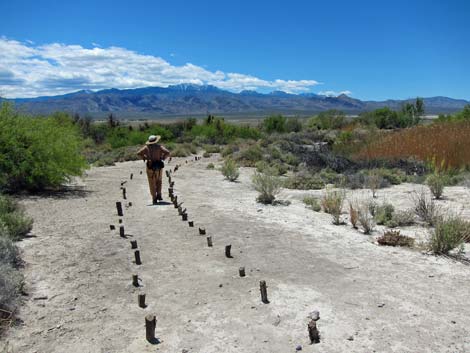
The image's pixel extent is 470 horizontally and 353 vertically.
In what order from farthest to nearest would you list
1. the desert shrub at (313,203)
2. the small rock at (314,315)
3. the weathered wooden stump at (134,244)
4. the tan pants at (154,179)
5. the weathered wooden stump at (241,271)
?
the tan pants at (154,179) < the desert shrub at (313,203) < the weathered wooden stump at (134,244) < the weathered wooden stump at (241,271) < the small rock at (314,315)

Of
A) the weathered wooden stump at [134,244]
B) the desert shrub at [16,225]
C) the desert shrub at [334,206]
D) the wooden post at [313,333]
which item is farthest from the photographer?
the desert shrub at [334,206]

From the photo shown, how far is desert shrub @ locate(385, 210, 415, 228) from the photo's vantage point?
9844 mm

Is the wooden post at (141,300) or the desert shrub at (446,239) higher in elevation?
the desert shrub at (446,239)

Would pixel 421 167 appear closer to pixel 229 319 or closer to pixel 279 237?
pixel 279 237

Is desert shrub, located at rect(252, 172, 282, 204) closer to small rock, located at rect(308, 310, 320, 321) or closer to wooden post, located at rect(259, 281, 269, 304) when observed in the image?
wooden post, located at rect(259, 281, 269, 304)

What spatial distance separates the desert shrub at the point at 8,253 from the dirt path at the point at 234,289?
203 mm

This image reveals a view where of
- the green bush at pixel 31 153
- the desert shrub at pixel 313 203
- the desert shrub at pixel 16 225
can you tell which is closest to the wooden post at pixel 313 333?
the desert shrub at pixel 16 225

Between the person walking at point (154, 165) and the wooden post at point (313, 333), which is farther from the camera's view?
the person walking at point (154, 165)

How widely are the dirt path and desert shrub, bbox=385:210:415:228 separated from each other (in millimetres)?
999

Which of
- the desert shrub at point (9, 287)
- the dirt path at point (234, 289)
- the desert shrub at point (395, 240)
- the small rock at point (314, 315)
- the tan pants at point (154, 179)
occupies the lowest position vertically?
the dirt path at point (234, 289)

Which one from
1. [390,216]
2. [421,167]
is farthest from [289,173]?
[390,216]

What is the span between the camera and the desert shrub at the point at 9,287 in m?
5.53

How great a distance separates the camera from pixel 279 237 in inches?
360

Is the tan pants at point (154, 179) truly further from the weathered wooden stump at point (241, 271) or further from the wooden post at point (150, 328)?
the wooden post at point (150, 328)
